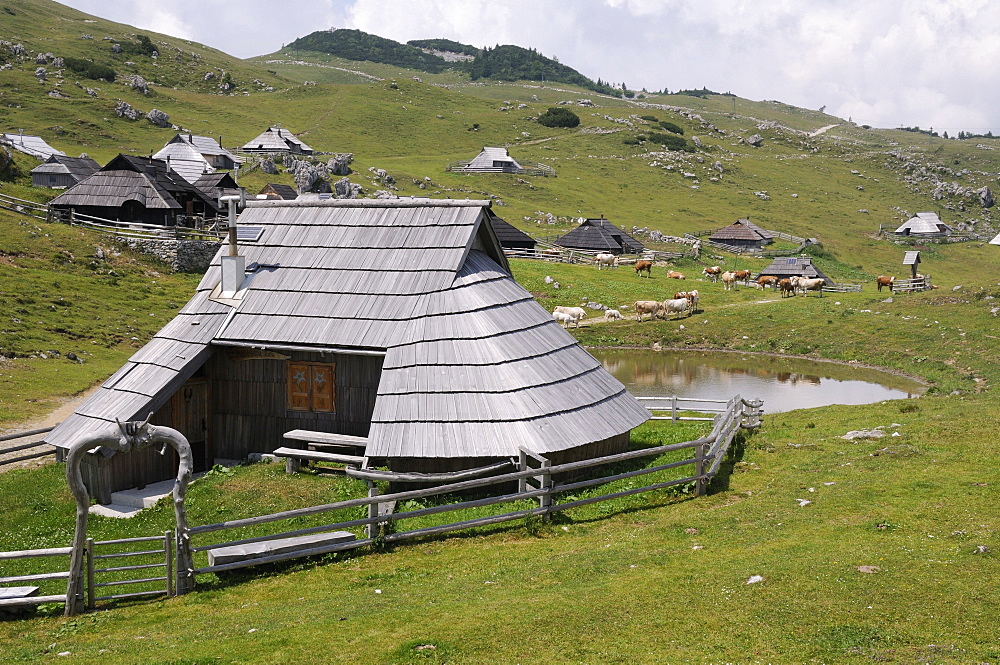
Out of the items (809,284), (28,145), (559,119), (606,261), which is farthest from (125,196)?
(559,119)

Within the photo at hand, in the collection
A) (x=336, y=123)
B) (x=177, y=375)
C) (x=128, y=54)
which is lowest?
(x=177, y=375)

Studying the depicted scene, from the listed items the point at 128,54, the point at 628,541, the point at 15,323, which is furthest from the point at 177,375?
the point at 128,54

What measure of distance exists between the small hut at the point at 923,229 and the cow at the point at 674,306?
68.5 meters

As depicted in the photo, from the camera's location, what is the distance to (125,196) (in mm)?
56719

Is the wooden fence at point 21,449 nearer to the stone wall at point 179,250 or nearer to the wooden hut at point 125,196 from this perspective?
the stone wall at point 179,250

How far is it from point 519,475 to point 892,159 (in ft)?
567

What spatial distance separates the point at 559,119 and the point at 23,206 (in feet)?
392

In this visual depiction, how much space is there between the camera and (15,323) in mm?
35312

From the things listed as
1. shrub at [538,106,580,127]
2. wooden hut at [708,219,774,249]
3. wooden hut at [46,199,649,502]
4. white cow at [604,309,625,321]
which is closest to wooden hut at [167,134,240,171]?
wooden hut at [708,219,774,249]

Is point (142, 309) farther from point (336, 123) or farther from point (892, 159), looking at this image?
point (892, 159)

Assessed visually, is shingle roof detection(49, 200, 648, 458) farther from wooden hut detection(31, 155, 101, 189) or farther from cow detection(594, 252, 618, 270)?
wooden hut detection(31, 155, 101, 189)

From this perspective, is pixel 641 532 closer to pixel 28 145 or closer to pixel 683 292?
pixel 683 292

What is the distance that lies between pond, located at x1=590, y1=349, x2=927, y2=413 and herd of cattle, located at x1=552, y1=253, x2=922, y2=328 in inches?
196

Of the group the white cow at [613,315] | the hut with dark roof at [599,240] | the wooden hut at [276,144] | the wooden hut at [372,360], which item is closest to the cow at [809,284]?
the white cow at [613,315]
